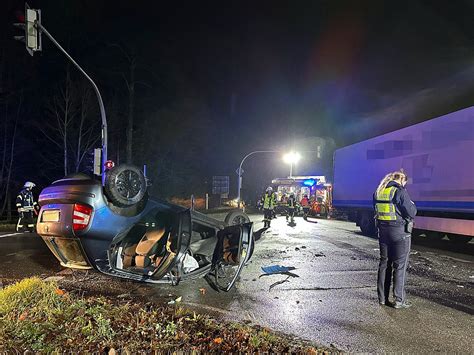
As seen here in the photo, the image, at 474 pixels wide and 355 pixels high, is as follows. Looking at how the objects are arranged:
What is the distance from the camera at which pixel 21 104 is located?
2280cm

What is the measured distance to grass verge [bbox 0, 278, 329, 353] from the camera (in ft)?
10.9

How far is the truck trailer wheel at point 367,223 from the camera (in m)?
13.4

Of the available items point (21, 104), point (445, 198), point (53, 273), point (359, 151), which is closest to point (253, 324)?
point (53, 273)

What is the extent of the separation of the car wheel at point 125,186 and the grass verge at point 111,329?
1267 millimetres

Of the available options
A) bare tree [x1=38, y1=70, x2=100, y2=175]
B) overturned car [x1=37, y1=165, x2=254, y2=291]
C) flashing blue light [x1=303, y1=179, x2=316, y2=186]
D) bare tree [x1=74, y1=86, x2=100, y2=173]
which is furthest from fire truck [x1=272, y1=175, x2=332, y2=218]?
overturned car [x1=37, y1=165, x2=254, y2=291]

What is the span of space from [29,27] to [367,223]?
12212 millimetres

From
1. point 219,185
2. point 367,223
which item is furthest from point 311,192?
point 367,223

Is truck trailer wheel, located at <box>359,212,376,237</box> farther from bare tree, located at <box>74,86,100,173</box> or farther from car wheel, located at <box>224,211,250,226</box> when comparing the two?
bare tree, located at <box>74,86,100,173</box>

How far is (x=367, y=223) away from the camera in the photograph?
13.8 m

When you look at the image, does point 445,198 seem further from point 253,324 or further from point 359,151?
point 253,324

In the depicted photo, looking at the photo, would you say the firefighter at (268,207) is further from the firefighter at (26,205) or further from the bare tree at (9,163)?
the bare tree at (9,163)

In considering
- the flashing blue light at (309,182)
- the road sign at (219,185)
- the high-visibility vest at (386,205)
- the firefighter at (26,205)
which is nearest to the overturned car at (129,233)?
the high-visibility vest at (386,205)

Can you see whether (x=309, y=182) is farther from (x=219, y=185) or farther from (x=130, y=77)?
(x=130, y=77)

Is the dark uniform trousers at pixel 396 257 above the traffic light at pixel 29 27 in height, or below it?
below
